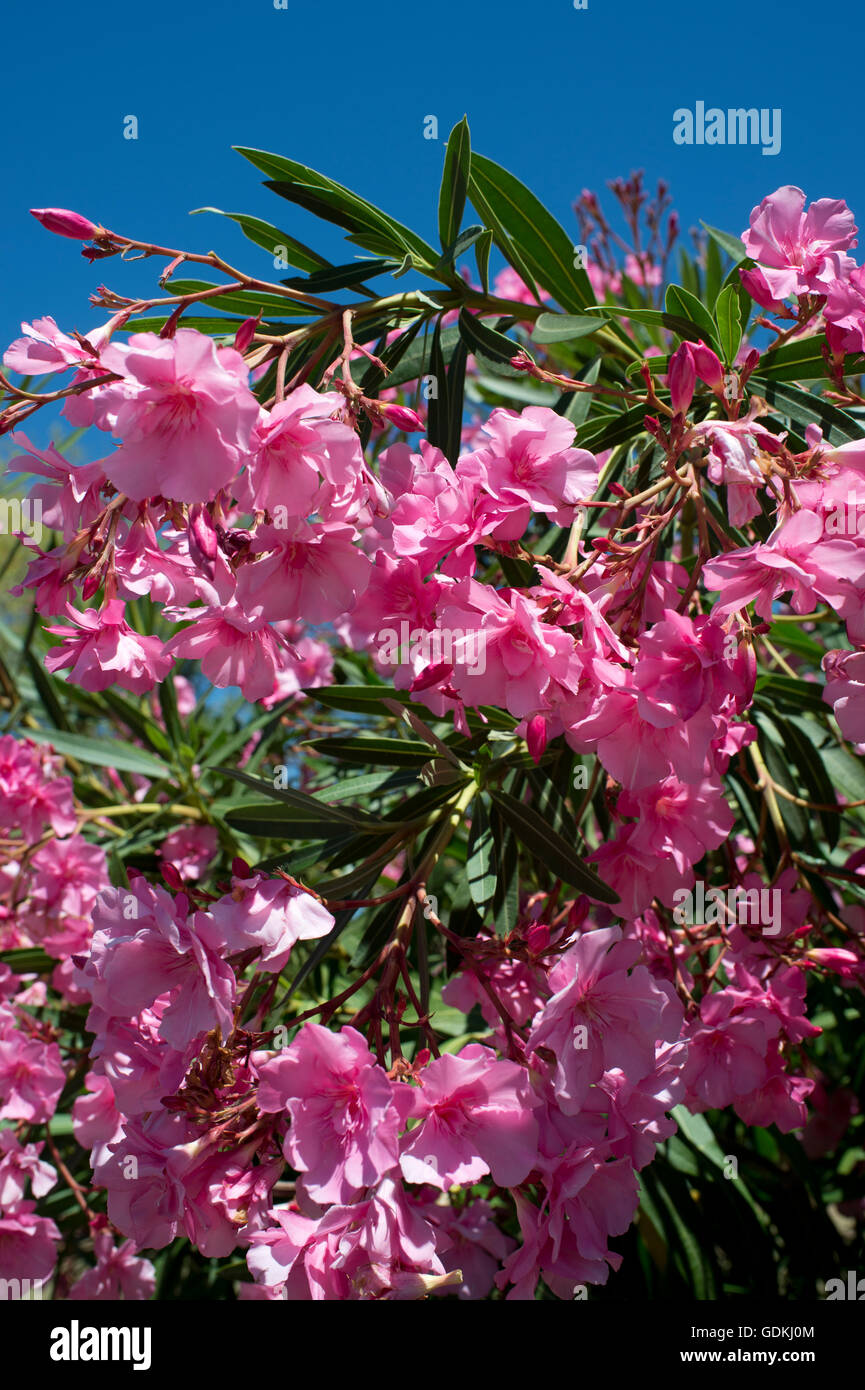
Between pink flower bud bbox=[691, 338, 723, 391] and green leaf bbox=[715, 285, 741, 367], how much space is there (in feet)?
1.23

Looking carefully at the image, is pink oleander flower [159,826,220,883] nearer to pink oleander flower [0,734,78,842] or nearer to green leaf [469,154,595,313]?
pink oleander flower [0,734,78,842]

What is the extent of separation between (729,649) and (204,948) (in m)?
0.58

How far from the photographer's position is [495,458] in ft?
3.38

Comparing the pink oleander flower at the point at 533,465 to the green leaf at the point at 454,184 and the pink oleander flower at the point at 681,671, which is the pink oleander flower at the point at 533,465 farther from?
the green leaf at the point at 454,184

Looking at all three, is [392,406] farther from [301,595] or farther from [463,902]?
[463,902]

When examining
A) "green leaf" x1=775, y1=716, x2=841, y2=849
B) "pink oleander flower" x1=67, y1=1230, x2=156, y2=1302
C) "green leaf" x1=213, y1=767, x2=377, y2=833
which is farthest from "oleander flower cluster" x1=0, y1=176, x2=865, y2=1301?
"pink oleander flower" x1=67, y1=1230, x2=156, y2=1302

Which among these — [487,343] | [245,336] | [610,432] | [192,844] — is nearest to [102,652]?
[245,336]

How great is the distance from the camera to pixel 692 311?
138 centimetres

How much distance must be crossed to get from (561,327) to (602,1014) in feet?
2.77

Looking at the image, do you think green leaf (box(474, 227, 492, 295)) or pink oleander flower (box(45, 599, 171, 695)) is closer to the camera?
pink oleander flower (box(45, 599, 171, 695))

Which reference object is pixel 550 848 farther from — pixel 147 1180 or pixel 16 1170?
pixel 16 1170

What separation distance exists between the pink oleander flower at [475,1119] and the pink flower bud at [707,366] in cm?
71

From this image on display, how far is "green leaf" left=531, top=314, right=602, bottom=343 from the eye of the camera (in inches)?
51.3

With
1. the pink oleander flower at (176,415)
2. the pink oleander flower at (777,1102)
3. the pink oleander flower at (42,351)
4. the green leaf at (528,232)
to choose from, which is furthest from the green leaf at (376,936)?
the green leaf at (528,232)
